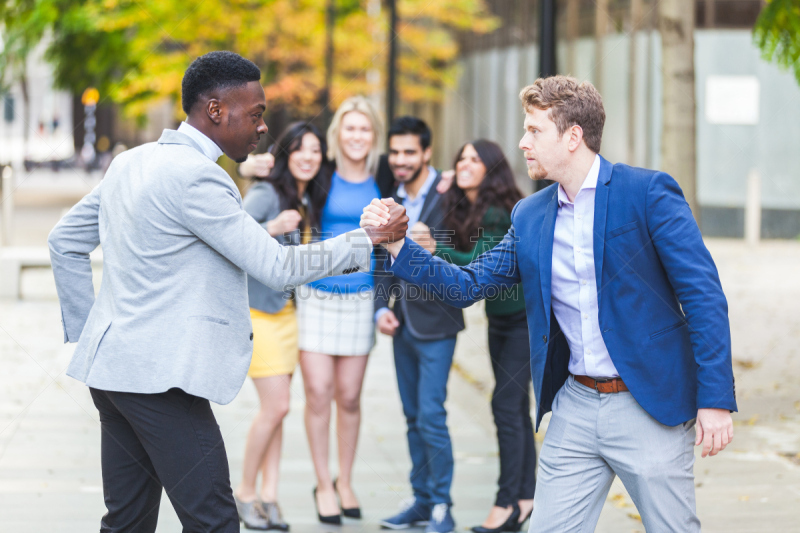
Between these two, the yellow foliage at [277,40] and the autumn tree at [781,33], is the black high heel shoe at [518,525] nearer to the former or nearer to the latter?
the autumn tree at [781,33]

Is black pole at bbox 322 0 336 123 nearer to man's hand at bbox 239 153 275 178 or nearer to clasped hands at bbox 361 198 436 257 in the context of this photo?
man's hand at bbox 239 153 275 178

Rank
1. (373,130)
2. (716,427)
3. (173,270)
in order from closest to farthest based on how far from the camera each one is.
Answer: (716,427) < (173,270) < (373,130)

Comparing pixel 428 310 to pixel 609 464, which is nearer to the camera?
pixel 609 464

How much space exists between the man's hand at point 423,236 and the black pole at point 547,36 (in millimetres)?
2317

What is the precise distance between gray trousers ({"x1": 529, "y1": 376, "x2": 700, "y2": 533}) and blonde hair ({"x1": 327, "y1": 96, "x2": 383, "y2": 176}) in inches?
97.3

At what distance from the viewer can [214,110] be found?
3053 millimetres

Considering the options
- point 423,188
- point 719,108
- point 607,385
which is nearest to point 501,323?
point 423,188

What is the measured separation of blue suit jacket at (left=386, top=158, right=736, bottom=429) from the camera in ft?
9.37

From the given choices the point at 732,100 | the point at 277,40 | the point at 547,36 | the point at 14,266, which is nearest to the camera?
the point at 547,36

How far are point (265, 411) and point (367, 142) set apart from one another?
5.24 feet

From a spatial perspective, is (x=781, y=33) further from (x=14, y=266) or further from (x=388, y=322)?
(x=14, y=266)

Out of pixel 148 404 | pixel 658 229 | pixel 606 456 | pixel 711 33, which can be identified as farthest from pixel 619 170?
pixel 711 33

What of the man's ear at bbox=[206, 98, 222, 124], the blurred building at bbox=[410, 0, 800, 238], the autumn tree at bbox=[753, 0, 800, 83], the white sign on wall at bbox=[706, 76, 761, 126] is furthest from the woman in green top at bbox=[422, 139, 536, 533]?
the white sign on wall at bbox=[706, 76, 761, 126]

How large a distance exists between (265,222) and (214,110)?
83.4 inches
